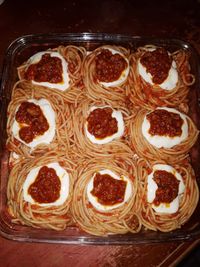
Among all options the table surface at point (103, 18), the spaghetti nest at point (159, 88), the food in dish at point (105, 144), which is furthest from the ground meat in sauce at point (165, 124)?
the table surface at point (103, 18)

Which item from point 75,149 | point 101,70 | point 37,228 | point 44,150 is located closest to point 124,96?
point 101,70

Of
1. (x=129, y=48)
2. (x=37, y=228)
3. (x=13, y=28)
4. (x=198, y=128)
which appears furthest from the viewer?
(x=13, y=28)

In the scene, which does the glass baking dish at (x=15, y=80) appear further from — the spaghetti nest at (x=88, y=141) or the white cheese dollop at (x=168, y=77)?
the spaghetti nest at (x=88, y=141)

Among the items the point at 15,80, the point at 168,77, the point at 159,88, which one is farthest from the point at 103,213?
the point at 15,80

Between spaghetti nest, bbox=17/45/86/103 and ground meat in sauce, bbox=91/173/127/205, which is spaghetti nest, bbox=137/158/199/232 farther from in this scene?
spaghetti nest, bbox=17/45/86/103

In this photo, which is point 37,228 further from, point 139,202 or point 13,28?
point 13,28
